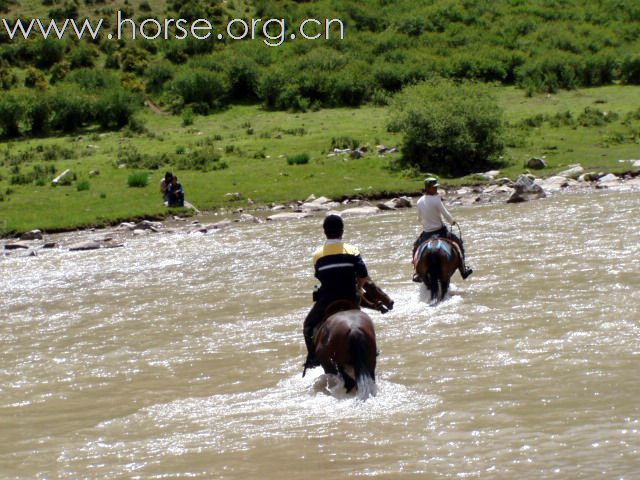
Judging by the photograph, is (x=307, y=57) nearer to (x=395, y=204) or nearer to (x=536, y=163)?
(x=536, y=163)

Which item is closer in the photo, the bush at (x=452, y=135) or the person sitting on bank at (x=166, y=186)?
the person sitting on bank at (x=166, y=186)

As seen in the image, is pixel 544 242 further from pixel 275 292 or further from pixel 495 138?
pixel 495 138

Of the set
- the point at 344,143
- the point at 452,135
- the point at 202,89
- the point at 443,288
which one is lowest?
the point at 443,288

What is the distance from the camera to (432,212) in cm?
1612

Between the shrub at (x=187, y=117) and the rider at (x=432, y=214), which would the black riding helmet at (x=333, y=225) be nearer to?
the rider at (x=432, y=214)

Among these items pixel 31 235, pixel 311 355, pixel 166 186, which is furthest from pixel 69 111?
pixel 311 355

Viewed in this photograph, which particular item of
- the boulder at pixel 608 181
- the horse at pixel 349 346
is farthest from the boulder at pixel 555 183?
the horse at pixel 349 346

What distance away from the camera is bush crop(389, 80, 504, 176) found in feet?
112

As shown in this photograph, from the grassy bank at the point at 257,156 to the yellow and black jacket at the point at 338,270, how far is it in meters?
19.2

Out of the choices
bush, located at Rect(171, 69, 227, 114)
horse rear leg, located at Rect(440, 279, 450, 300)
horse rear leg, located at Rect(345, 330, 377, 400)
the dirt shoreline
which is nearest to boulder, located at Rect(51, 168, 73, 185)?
the dirt shoreline

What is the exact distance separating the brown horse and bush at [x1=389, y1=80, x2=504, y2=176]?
18.3 meters

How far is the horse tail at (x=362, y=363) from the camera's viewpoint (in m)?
10.0

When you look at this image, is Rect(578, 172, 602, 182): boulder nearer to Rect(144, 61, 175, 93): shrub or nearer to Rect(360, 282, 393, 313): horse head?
Rect(360, 282, 393, 313): horse head

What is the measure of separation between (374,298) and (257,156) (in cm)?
2640
